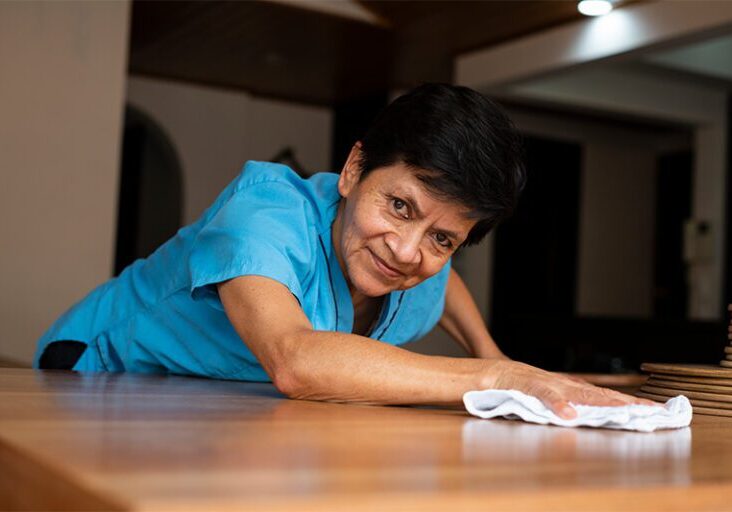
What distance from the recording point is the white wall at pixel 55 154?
15.2 feet

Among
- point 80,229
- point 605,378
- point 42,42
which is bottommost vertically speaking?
point 605,378

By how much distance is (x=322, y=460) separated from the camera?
0.68m

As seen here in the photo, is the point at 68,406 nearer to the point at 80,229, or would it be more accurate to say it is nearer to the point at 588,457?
the point at 588,457

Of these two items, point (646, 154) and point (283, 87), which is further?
point (646, 154)

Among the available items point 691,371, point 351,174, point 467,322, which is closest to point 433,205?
point 351,174

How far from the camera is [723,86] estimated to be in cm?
725

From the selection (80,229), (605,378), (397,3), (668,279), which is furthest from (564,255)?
(605,378)

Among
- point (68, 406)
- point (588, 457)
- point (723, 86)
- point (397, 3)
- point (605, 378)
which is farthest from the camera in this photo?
point (723, 86)

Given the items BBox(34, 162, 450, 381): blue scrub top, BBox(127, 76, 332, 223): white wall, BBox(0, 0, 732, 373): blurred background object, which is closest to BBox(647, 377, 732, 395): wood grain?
BBox(34, 162, 450, 381): blue scrub top

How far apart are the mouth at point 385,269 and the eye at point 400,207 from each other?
0.27 feet

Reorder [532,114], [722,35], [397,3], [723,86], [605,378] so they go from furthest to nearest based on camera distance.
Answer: [532,114] < [723,86] < [397,3] < [722,35] < [605,378]

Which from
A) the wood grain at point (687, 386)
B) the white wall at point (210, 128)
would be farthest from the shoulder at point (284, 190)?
the white wall at point (210, 128)

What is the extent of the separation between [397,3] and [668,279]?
15.4 ft

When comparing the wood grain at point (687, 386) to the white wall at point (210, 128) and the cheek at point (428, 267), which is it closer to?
the cheek at point (428, 267)
